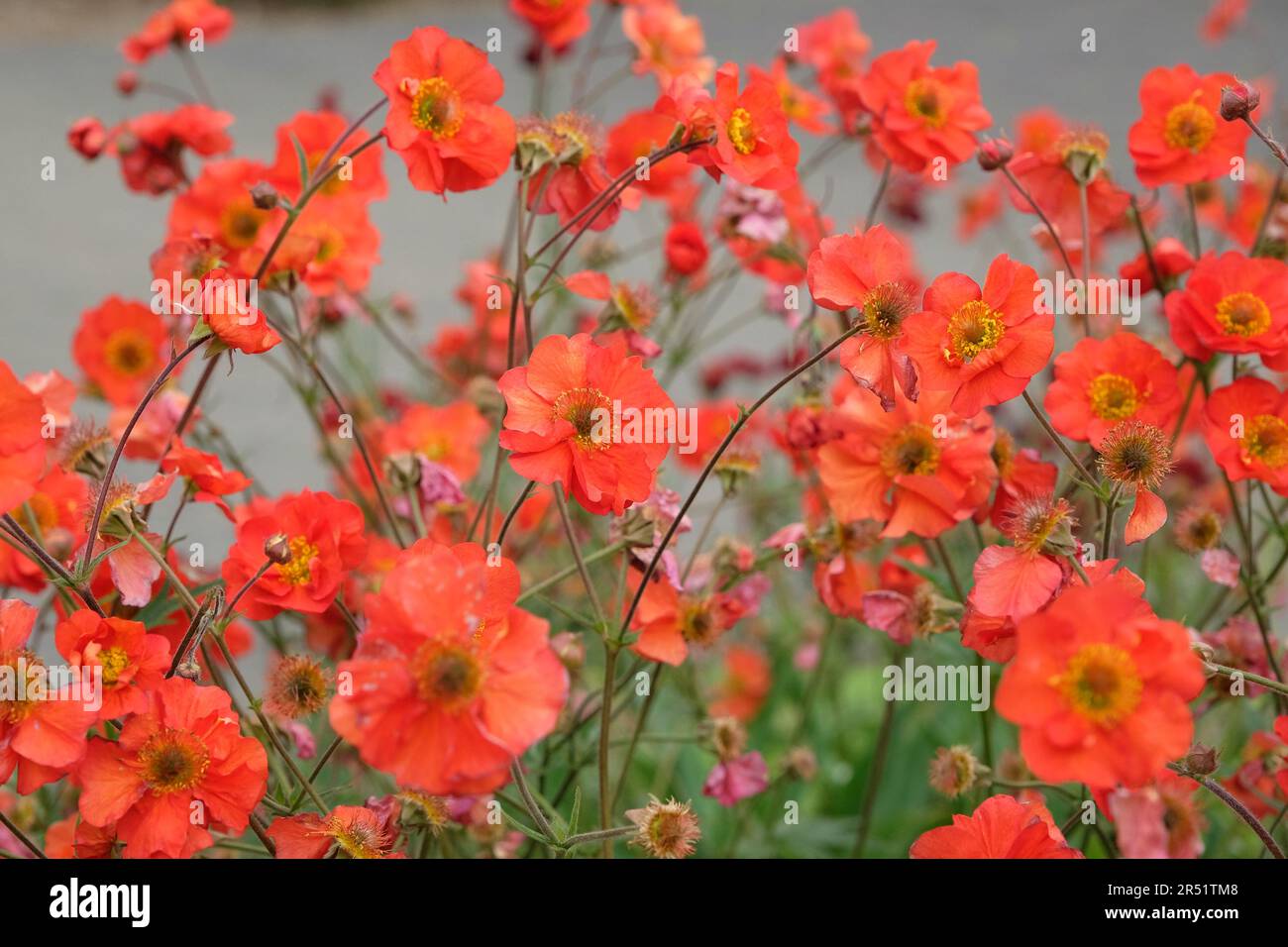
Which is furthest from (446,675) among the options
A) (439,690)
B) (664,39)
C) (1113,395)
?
(664,39)

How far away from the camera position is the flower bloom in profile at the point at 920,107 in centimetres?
79

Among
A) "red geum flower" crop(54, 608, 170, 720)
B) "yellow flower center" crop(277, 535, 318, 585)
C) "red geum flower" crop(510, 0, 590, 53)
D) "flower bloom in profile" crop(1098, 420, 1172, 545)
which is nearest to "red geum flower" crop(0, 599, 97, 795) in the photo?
"red geum flower" crop(54, 608, 170, 720)

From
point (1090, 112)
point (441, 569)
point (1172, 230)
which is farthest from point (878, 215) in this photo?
point (441, 569)

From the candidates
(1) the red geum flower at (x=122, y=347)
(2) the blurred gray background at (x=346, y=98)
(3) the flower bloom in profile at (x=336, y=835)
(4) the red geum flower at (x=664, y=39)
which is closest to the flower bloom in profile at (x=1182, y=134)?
(4) the red geum flower at (x=664, y=39)

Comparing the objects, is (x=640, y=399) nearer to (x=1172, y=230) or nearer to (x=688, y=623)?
(x=688, y=623)

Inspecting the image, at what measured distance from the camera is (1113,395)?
66 cm

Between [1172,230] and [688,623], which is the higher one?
[1172,230]

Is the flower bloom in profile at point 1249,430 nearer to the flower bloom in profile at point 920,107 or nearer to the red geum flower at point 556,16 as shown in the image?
the flower bloom in profile at point 920,107

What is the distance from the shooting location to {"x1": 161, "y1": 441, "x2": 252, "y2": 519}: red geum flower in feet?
2.17

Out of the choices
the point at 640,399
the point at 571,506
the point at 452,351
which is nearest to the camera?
the point at 640,399

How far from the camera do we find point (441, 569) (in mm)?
451

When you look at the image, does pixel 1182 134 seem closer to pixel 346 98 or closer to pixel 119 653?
pixel 119 653

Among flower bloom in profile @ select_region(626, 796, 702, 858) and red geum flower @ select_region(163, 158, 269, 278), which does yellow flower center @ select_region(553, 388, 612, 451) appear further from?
red geum flower @ select_region(163, 158, 269, 278)

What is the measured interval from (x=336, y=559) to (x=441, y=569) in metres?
0.18
